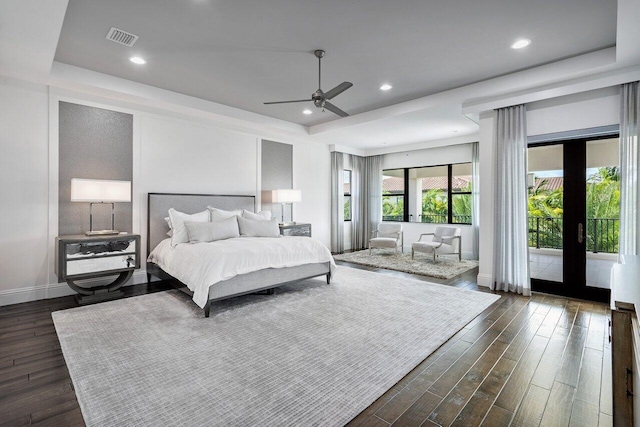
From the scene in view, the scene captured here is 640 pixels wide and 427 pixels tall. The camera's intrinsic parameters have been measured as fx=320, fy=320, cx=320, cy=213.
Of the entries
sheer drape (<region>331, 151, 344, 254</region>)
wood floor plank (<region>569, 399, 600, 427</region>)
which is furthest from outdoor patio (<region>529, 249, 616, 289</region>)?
sheer drape (<region>331, 151, 344, 254</region>)

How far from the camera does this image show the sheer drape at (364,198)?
28.3ft

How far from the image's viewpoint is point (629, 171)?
11.7 feet

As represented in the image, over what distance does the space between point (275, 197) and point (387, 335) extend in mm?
3866

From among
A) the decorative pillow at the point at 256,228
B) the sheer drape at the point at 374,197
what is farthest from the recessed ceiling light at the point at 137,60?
the sheer drape at the point at 374,197

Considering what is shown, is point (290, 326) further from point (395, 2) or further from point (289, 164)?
point (289, 164)

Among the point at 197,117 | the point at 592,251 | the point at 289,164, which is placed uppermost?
A: the point at 197,117

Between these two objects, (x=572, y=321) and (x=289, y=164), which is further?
(x=289, y=164)

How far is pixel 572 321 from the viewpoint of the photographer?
3295mm

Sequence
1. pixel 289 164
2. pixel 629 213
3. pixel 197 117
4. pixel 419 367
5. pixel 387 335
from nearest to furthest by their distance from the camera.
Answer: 1. pixel 419 367
2. pixel 387 335
3. pixel 629 213
4. pixel 197 117
5. pixel 289 164

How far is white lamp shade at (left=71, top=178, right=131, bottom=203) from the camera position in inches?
151

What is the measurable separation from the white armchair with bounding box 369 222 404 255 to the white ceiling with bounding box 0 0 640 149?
3.12 m

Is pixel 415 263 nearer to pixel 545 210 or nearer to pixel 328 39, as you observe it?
pixel 545 210

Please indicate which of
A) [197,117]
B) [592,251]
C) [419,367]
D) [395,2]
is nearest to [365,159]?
[197,117]

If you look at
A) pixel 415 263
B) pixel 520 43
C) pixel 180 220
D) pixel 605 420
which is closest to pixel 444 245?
pixel 415 263
